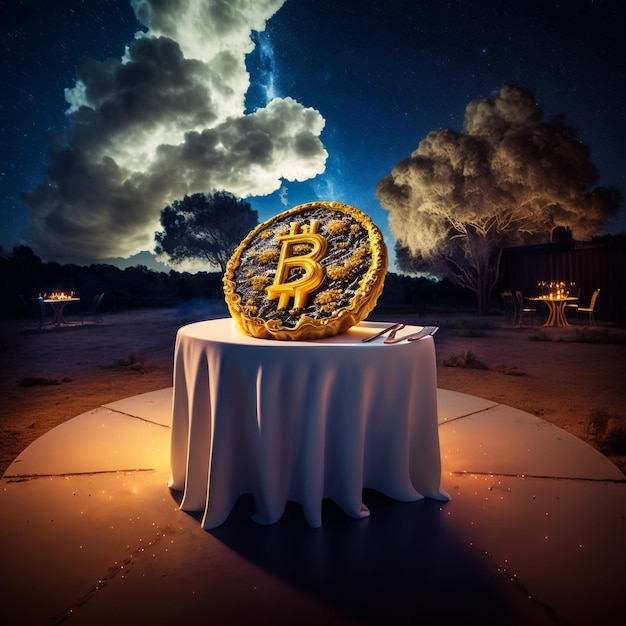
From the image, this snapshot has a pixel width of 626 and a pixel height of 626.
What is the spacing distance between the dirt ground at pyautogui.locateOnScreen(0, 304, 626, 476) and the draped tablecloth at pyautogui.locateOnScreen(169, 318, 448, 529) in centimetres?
168

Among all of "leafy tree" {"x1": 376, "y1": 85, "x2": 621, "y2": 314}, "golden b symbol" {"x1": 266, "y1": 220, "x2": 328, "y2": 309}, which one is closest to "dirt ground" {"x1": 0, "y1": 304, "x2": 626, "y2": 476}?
"golden b symbol" {"x1": 266, "y1": 220, "x2": 328, "y2": 309}

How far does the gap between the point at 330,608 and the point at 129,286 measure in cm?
2079

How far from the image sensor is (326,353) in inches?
66.1

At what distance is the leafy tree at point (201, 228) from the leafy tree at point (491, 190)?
33.9 feet

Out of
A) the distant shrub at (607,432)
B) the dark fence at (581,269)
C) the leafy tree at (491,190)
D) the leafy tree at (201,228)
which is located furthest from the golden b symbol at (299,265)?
the leafy tree at (201,228)

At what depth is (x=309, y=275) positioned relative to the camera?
7.08 feet

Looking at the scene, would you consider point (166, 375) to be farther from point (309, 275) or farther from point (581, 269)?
point (581, 269)

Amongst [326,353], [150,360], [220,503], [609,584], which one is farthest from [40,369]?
[609,584]

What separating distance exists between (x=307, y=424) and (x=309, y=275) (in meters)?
0.83

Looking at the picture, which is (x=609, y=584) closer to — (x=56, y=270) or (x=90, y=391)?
(x=90, y=391)

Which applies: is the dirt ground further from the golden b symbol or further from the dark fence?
the dark fence

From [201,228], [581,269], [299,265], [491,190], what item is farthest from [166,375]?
[201,228]

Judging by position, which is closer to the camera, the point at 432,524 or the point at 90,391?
the point at 432,524

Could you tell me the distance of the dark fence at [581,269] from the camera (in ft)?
41.4
